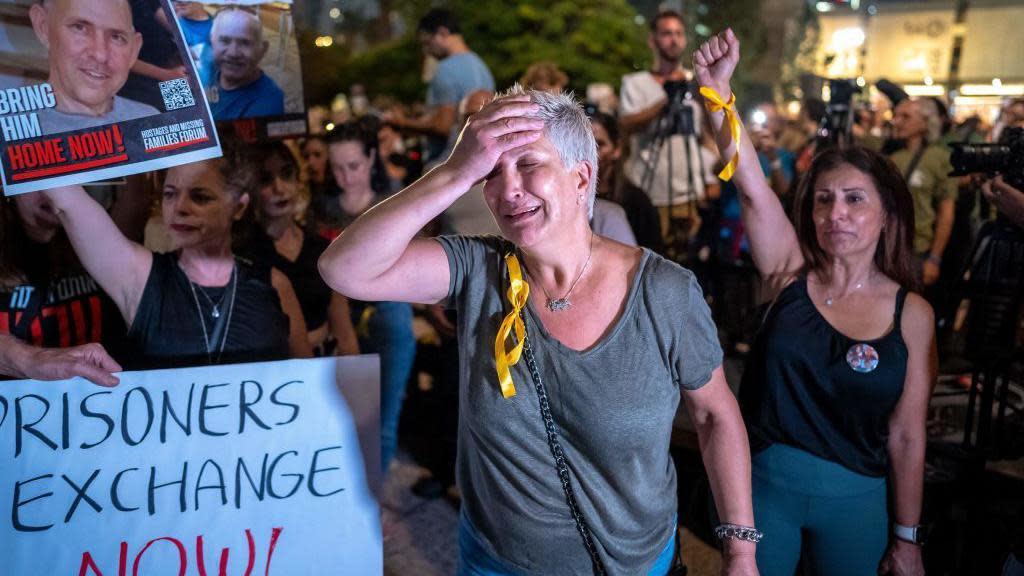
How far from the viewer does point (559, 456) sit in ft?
5.69

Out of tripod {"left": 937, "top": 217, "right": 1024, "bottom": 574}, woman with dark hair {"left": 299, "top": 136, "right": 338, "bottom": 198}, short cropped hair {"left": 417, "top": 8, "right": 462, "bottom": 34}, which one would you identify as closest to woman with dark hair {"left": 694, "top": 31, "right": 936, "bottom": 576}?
tripod {"left": 937, "top": 217, "right": 1024, "bottom": 574}

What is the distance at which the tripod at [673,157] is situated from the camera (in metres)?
4.69

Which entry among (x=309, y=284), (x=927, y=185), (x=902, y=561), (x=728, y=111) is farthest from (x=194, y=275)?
(x=927, y=185)

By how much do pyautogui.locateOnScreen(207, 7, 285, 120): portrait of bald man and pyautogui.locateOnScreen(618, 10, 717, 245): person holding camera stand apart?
266cm

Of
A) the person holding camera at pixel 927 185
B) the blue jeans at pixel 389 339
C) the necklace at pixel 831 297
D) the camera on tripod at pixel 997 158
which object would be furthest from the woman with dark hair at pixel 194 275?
the person holding camera at pixel 927 185

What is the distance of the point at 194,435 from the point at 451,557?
1809mm

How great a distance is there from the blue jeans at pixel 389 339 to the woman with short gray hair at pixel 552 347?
211 centimetres

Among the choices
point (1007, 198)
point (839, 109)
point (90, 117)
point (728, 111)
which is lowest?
point (1007, 198)

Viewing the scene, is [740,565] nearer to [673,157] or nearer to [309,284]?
[309,284]

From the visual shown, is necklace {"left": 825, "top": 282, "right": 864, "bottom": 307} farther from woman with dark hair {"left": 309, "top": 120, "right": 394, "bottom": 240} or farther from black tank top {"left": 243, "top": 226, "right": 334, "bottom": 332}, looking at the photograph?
woman with dark hair {"left": 309, "top": 120, "right": 394, "bottom": 240}

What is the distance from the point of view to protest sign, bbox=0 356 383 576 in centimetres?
204

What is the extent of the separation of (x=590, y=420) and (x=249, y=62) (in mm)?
1608

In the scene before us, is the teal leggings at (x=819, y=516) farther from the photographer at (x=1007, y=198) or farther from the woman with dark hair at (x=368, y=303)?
the woman with dark hair at (x=368, y=303)

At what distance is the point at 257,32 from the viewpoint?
2498 millimetres
